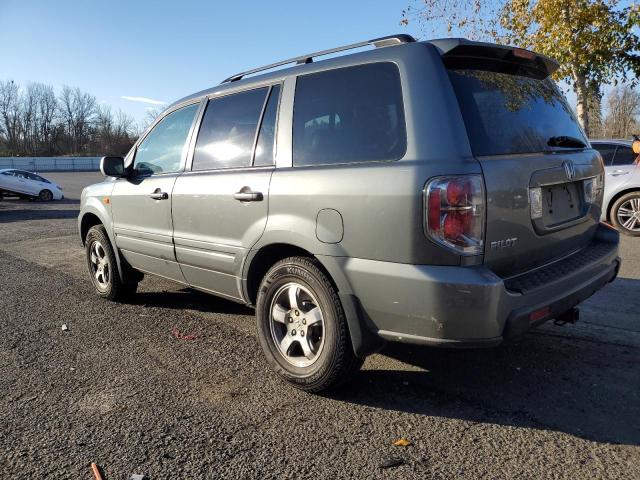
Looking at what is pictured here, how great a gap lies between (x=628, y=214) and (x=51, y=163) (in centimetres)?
6780

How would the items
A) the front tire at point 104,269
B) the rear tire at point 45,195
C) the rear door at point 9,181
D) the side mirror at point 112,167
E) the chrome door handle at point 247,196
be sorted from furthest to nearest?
the rear tire at point 45,195
the rear door at point 9,181
the front tire at point 104,269
the side mirror at point 112,167
the chrome door handle at point 247,196

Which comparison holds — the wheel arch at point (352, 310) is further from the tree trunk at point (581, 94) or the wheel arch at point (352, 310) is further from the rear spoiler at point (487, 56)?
the tree trunk at point (581, 94)

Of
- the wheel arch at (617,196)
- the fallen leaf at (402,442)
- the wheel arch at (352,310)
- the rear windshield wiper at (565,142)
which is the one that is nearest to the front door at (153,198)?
the wheel arch at (352,310)

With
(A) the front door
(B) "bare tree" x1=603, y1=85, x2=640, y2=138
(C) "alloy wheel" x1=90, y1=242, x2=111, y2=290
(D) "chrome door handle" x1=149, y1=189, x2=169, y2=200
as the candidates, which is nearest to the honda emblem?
(A) the front door

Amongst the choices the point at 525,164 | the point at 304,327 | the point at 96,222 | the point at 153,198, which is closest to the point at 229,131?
the point at 153,198

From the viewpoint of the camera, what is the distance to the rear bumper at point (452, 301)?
246 cm

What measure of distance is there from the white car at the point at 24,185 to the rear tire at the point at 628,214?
72.1 ft

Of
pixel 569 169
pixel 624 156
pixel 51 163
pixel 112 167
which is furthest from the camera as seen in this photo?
pixel 51 163

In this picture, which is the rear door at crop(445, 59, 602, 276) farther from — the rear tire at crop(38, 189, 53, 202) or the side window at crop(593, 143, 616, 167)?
the rear tire at crop(38, 189, 53, 202)

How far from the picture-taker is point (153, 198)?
171 inches

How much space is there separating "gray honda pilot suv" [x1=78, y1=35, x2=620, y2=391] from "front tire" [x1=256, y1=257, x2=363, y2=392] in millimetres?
11

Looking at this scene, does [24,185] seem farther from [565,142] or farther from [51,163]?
[51,163]

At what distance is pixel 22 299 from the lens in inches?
218

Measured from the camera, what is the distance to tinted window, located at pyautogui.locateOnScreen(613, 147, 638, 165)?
848cm
